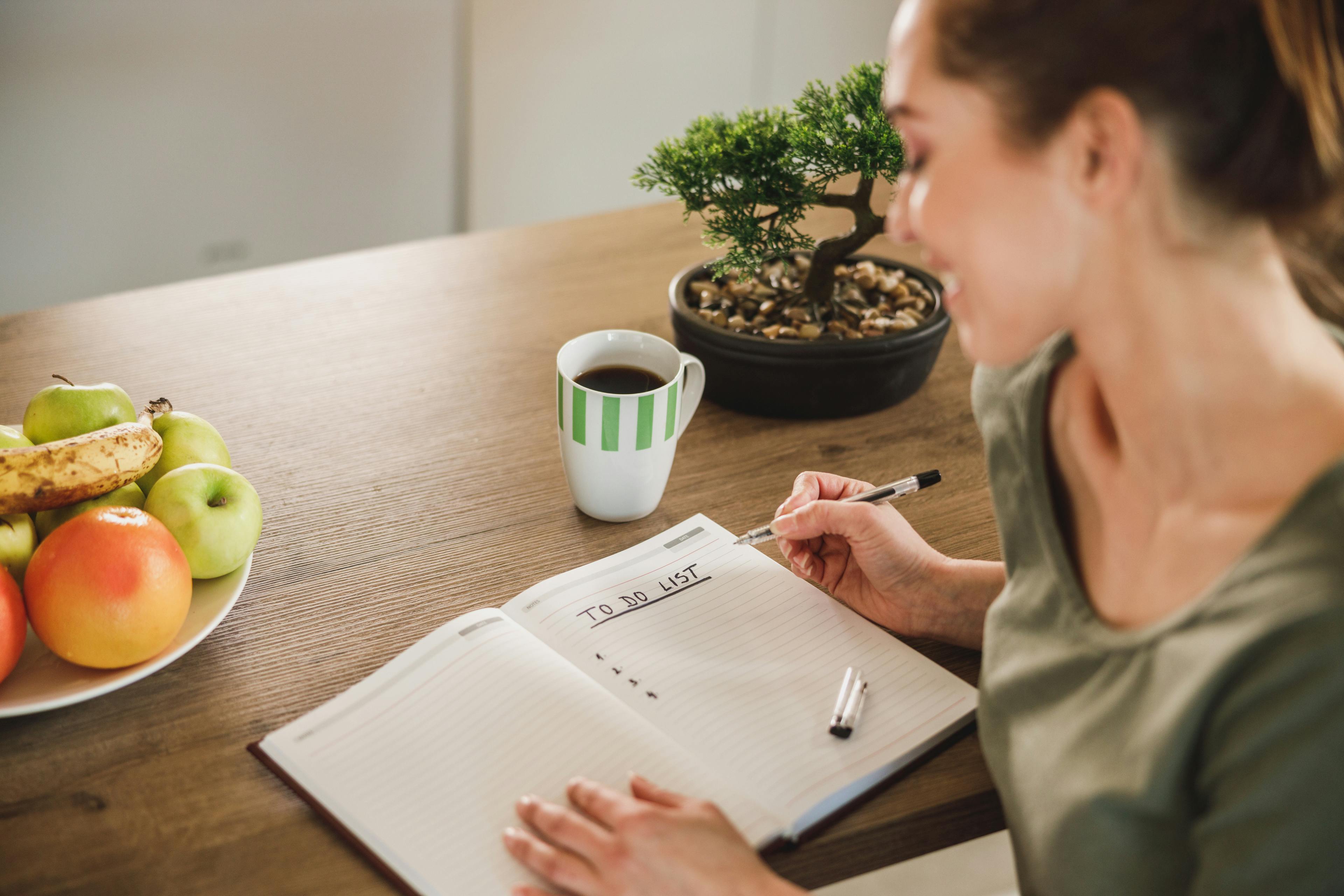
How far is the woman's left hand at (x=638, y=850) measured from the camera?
665mm

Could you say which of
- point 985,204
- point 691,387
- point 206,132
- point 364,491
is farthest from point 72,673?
point 206,132

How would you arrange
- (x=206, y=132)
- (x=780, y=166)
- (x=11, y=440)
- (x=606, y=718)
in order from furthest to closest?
1. (x=206, y=132)
2. (x=780, y=166)
3. (x=11, y=440)
4. (x=606, y=718)

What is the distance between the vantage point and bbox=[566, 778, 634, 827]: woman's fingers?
701 mm

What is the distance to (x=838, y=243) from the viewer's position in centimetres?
117

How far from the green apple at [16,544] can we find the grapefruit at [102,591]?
1.9 inches

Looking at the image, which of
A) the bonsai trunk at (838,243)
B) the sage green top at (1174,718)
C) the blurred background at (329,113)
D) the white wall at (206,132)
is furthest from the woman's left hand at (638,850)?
the white wall at (206,132)

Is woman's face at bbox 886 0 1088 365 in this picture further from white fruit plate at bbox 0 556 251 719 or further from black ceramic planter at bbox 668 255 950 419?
white fruit plate at bbox 0 556 251 719

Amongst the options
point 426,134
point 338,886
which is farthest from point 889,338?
point 426,134

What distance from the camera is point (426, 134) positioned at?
2969 mm

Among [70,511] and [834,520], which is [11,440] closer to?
[70,511]

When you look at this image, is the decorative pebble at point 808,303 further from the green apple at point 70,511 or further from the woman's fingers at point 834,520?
the green apple at point 70,511

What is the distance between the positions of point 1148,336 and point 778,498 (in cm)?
48

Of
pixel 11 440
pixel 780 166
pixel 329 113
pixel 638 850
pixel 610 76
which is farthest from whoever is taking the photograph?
pixel 610 76

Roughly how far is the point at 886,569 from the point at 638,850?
1.15 ft
